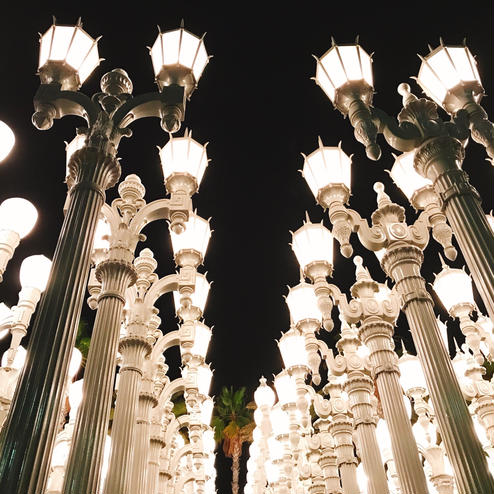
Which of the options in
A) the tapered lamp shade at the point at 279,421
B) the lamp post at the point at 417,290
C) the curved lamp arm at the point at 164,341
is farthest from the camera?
the tapered lamp shade at the point at 279,421

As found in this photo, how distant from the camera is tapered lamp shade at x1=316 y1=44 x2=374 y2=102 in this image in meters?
6.86

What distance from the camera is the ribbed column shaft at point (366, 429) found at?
28.0 ft

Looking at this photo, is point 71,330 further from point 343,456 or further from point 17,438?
point 343,456

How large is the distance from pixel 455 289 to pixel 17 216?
6975 mm

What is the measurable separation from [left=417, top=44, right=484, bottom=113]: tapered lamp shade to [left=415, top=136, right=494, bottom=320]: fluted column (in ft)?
2.65

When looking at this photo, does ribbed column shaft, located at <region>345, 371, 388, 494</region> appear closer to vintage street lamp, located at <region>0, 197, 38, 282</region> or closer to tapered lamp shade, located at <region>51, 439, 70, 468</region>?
tapered lamp shade, located at <region>51, 439, 70, 468</region>

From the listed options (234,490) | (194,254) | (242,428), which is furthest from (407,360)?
(242,428)

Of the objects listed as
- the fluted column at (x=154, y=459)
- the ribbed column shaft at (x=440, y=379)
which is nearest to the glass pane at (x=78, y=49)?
the ribbed column shaft at (x=440, y=379)

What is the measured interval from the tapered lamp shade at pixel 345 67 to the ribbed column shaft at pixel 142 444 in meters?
5.48

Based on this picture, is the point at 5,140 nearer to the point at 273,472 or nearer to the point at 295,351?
the point at 295,351

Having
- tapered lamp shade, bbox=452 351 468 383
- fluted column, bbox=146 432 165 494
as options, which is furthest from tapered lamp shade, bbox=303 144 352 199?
fluted column, bbox=146 432 165 494

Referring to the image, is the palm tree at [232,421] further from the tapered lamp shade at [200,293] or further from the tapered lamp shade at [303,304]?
the tapered lamp shade at [303,304]

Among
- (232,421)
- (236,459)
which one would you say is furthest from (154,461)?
(232,421)

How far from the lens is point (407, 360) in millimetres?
9703
